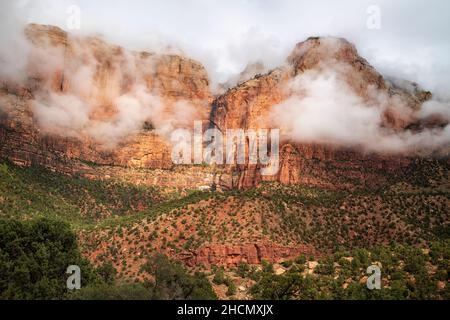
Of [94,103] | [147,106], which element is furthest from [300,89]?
[94,103]

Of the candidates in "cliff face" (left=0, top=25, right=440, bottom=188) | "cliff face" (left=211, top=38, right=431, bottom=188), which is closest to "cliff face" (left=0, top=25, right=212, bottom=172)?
"cliff face" (left=0, top=25, right=440, bottom=188)

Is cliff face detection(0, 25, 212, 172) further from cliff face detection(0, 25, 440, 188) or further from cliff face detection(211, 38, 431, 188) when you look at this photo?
cliff face detection(211, 38, 431, 188)

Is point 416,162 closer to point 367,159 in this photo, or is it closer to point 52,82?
point 367,159

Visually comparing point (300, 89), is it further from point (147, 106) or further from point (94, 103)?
point (94, 103)

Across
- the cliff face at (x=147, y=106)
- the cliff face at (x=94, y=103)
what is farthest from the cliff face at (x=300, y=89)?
the cliff face at (x=94, y=103)
